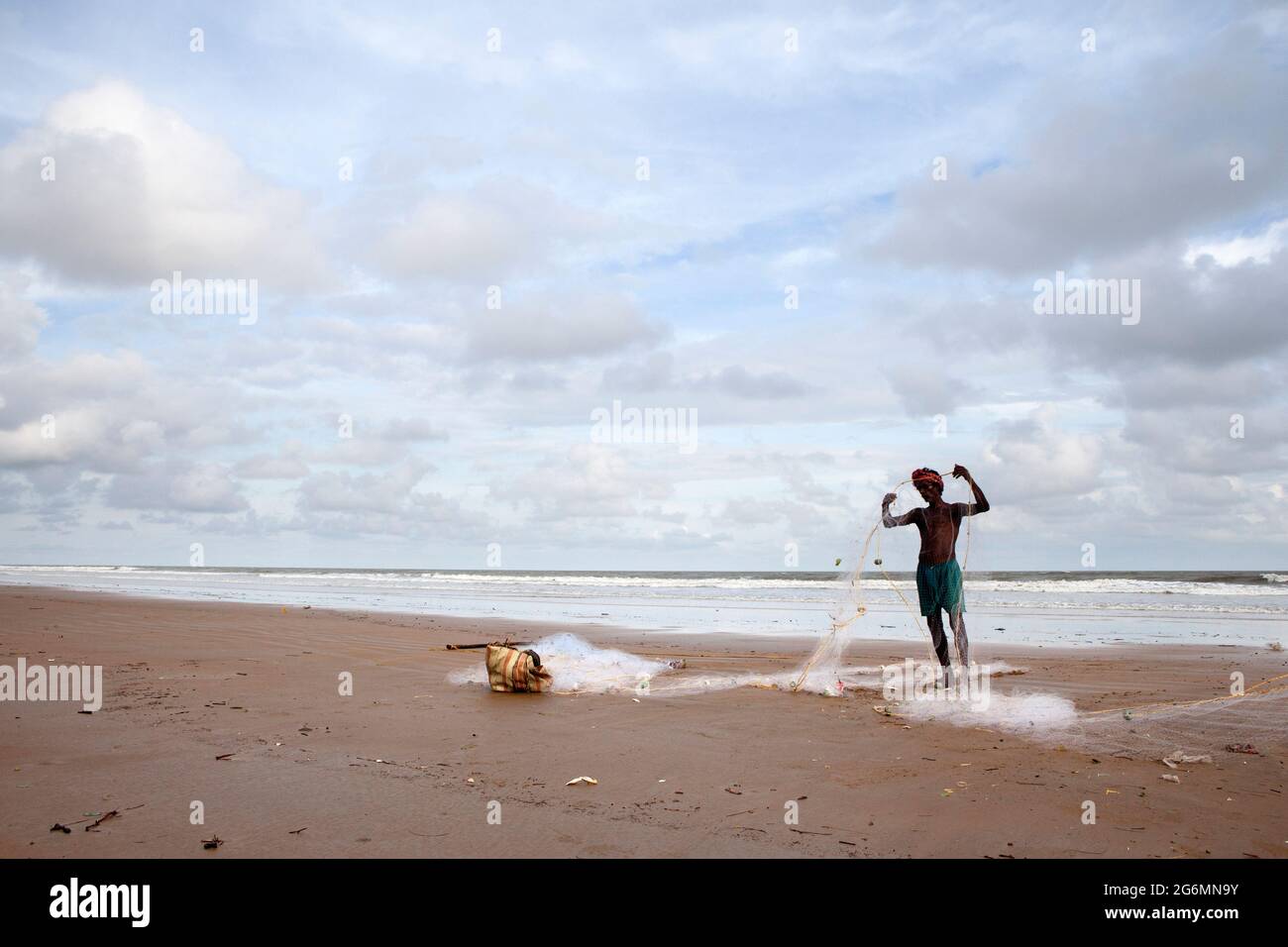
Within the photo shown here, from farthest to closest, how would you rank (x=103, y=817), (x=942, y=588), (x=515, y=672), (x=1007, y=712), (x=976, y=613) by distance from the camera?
(x=976, y=613), (x=515, y=672), (x=942, y=588), (x=1007, y=712), (x=103, y=817)

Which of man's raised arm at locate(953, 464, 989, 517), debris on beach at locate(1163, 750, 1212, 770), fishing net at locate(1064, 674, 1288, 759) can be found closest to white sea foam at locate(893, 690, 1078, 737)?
fishing net at locate(1064, 674, 1288, 759)

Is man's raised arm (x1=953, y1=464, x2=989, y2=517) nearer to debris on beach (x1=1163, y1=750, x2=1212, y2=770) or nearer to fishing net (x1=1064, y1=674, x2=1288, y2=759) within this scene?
fishing net (x1=1064, y1=674, x2=1288, y2=759)

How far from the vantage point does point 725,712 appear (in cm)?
738

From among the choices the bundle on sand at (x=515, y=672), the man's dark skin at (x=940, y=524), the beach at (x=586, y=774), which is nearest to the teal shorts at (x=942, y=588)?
the man's dark skin at (x=940, y=524)

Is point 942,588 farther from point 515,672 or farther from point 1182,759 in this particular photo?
point 515,672

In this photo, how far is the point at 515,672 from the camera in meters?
8.30

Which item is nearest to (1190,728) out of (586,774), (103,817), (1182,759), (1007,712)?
(1182,759)

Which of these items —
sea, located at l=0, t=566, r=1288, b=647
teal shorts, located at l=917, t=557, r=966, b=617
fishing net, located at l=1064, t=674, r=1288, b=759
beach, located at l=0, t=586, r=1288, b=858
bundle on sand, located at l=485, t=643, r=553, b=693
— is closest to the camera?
beach, located at l=0, t=586, r=1288, b=858

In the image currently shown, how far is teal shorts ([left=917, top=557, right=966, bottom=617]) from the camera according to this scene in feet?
26.4

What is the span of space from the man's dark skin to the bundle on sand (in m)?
3.97

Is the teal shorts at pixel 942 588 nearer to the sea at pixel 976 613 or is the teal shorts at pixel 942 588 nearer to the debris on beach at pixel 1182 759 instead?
the sea at pixel 976 613

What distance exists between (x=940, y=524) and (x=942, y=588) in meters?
0.67

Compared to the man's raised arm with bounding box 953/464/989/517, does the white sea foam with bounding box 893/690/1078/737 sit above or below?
below
